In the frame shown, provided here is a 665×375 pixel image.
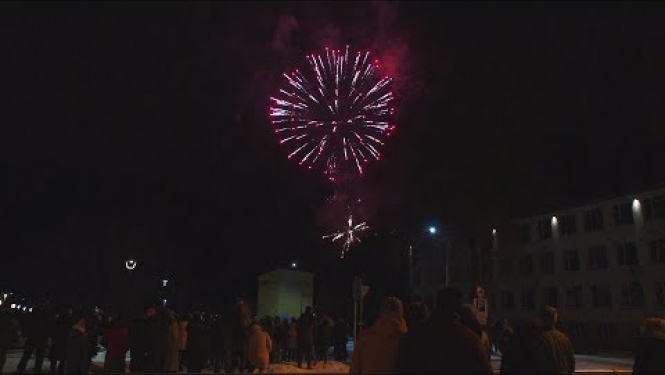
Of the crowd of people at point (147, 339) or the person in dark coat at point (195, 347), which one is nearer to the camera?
the crowd of people at point (147, 339)

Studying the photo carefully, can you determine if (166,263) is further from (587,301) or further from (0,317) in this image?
(0,317)

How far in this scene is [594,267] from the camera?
47.0m

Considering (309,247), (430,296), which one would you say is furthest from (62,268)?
(430,296)

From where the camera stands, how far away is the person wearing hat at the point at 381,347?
19.4 feet

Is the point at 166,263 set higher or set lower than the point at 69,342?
higher

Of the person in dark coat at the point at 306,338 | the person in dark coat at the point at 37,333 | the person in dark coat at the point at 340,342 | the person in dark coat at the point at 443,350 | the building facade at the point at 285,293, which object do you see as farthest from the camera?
the building facade at the point at 285,293

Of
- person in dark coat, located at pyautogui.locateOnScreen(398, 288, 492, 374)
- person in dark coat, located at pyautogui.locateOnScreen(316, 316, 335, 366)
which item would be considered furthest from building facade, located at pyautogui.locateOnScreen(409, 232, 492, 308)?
person in dark coat, located at pyautogui.locateOnScreen(398, 288, 492, 374)

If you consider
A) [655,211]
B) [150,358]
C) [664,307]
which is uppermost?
[655,211]

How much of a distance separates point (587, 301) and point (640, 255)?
5.80 meters

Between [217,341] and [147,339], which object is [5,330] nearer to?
[147,339]

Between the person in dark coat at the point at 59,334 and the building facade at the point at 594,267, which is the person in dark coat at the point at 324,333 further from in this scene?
the building facade at the point at 594,267

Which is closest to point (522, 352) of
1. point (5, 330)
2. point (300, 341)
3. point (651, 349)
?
point (651, 349)

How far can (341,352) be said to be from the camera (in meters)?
23.5

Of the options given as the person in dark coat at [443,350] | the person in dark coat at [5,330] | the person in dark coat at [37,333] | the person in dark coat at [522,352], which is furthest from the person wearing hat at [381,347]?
the person in dark coat at [5,330]
